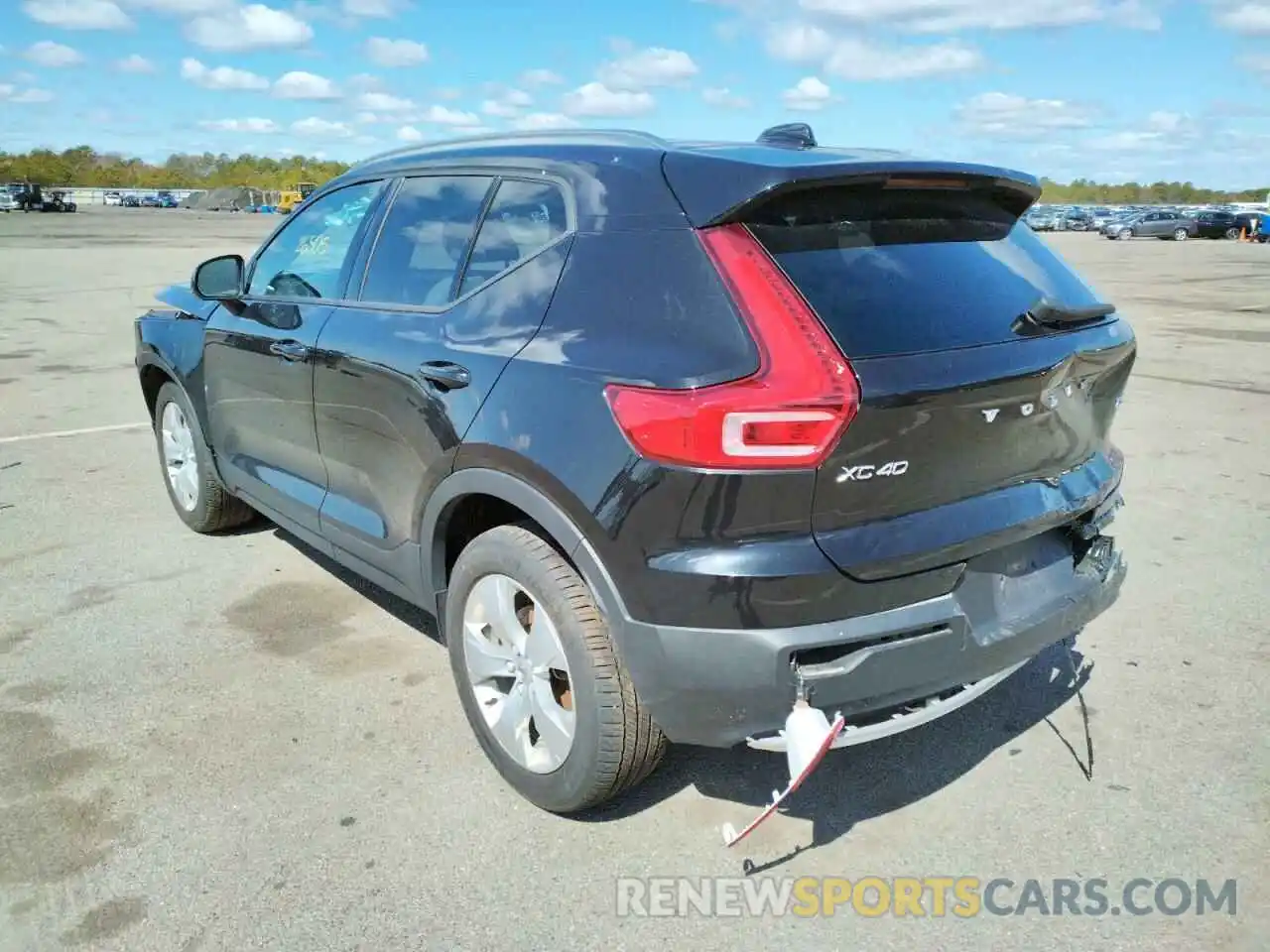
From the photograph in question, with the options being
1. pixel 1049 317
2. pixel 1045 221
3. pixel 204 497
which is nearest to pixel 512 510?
pixel 1049 317

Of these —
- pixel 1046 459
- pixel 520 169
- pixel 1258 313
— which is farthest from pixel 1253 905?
pixel 1258 313

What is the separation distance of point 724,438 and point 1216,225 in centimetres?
5516

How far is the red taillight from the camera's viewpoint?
227 centimetres

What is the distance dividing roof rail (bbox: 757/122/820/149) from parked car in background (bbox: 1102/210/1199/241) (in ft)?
177

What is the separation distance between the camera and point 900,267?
2.60 meters

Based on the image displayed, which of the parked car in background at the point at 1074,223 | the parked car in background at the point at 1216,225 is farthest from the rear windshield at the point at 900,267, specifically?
the parked car in background at the point at 1074,223

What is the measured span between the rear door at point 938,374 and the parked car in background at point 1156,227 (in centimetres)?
5389

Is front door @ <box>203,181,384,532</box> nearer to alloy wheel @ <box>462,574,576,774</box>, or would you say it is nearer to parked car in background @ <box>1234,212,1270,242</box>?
alloy wheel @ <box>462,574,576,774</box>

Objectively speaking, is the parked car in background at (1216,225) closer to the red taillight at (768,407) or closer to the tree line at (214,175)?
the red taillight at (768,407)

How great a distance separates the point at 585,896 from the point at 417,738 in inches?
37.3

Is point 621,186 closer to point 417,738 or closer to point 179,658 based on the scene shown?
point 417,738

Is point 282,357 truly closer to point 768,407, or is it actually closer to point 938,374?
point 768,407

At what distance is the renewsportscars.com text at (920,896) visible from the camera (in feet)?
8.29

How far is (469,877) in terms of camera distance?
263cm
